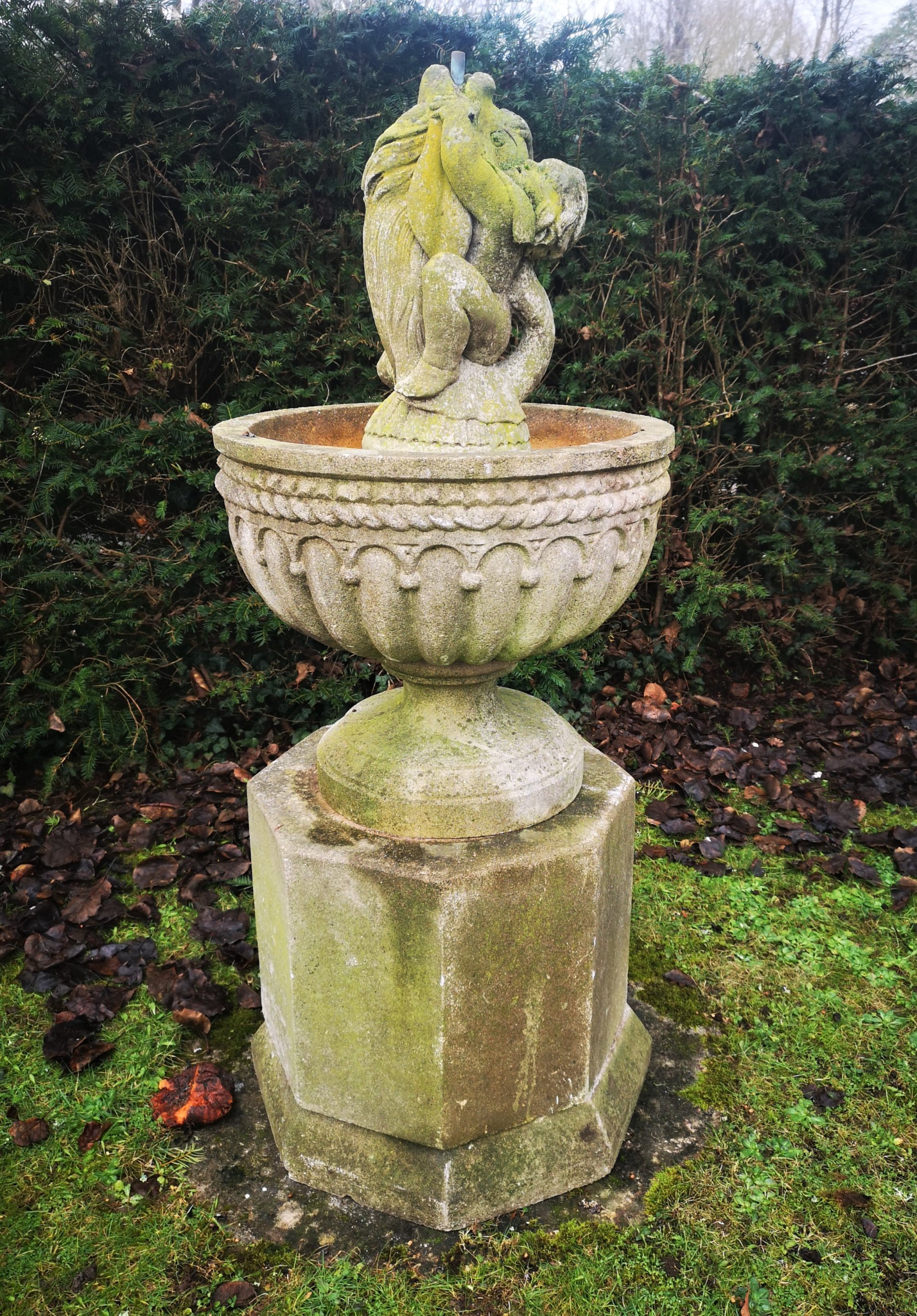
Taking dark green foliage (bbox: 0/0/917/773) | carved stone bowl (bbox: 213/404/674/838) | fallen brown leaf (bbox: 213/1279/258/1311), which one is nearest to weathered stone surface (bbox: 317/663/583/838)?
carved stone bowl (bbox: 213/404/674/838)

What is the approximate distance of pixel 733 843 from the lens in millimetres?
3402

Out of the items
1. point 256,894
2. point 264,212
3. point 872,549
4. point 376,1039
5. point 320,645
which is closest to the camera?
point 376,1039

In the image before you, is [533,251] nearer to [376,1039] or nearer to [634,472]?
[634,472]

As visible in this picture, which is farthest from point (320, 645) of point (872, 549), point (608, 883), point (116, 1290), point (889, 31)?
point (889, 31)

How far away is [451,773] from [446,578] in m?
0.50

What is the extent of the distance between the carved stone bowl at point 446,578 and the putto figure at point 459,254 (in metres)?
0.18

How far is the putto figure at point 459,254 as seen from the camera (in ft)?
6.00

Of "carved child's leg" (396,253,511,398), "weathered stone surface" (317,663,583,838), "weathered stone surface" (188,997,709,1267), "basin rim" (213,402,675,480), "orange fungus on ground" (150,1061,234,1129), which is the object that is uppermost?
"carved child's leg" (396,253,511,398)

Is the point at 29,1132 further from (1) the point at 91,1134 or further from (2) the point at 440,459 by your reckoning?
(2) the point at 440,459

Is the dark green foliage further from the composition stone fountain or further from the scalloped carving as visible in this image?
the scalloped carving

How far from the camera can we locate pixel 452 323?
184 centimetres

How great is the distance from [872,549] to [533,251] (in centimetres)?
316

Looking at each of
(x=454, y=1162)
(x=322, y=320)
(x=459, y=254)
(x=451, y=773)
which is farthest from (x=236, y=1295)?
(x=322, y=320)

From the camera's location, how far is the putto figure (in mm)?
1830
